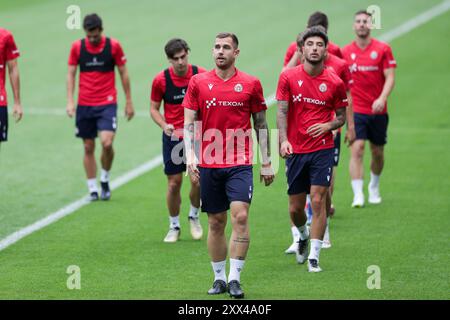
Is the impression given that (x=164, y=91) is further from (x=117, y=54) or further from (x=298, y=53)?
(x=117, y=54)

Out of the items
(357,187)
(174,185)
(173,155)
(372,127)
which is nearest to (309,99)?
(173,155)

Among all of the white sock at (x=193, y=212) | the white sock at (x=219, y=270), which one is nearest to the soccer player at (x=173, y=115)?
the white sock at (x=193, y=212)

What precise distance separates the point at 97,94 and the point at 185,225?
3038mm

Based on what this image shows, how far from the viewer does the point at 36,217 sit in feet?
50.5

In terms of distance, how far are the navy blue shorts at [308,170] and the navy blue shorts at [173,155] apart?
203 cm

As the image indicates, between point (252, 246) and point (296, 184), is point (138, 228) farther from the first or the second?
point (296, 184)

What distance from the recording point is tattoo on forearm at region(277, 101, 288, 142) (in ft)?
38.9

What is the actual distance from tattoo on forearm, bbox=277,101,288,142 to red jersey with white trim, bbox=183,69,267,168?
991mm

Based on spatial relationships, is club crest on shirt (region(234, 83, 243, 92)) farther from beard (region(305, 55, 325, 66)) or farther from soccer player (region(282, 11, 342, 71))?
soccer player (region(282, 11, 342, 71))

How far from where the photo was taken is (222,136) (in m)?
10.9

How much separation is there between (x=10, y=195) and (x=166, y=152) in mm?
4119

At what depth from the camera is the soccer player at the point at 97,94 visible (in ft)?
54.8

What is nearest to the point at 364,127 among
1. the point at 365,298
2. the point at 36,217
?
the point at 36,217

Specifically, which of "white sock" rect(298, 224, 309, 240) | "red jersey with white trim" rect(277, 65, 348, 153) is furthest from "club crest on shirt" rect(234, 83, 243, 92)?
"white sock" rect(298, 224, 309, 240)
